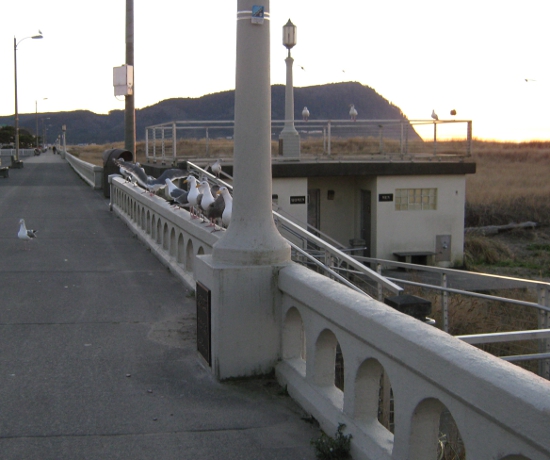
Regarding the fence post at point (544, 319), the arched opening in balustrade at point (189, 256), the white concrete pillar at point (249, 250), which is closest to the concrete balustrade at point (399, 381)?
the white concrete pillar at point (249, 250)

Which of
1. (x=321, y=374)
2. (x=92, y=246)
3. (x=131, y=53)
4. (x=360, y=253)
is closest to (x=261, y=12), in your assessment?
(x=321, y=374)

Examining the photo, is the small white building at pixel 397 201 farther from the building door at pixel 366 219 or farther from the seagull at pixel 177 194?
the seagull at pixel 177 194

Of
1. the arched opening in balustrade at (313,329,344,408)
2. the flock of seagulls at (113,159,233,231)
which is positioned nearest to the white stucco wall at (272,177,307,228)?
the flock of seagulls at (113,159,233,231)

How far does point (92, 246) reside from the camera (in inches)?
535

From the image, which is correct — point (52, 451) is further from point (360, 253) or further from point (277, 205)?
point (360, 253)

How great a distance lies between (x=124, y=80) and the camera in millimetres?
24516

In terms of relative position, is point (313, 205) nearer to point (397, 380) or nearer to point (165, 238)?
point (165, 238)

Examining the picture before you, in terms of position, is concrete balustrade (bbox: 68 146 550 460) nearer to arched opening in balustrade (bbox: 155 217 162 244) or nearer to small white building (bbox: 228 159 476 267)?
arched opening in balustrade (bbox: 155 217 162 244)

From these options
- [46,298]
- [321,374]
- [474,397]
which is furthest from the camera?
[46,298]

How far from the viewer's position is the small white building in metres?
22.5

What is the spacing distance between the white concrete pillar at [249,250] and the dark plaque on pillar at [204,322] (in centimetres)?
7

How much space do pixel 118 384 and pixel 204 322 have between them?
2.62 ft

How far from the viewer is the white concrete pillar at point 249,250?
5.68m

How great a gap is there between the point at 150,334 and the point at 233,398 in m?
2.02
